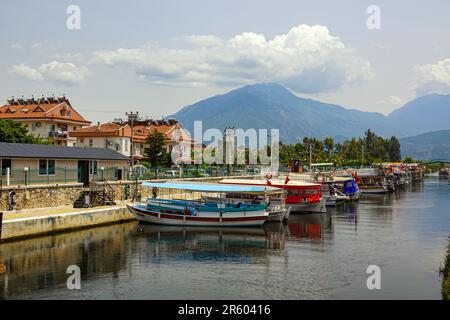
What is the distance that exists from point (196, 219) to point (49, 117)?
51279 mm

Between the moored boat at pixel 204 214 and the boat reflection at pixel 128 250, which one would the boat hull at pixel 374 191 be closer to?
the boat reflection at pixel 128 250

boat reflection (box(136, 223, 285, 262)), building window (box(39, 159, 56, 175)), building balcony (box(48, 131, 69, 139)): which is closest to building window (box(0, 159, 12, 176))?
building window (box(39, 159, 56, 175))

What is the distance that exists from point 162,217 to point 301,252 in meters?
17.1

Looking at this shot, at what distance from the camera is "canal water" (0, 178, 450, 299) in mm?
27172

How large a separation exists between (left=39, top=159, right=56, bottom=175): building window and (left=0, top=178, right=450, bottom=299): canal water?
994 centimetres

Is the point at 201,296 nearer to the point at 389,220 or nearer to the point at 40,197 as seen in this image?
the point at 40,197

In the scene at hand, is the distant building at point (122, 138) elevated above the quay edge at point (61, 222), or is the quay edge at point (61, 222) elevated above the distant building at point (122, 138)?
the distant building at point (122, 138)

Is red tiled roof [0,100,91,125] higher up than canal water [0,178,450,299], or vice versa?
red tiled roof [0,100,91,125]

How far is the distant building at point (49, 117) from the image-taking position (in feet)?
298

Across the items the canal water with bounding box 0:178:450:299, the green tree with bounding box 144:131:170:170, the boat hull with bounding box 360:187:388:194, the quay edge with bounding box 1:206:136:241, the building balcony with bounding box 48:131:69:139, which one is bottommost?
the canal water with bounding box 0:178:450:299

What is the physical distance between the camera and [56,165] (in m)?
52.5

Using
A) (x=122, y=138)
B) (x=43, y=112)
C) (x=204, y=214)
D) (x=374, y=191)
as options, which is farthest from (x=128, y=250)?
(x=374, y=191)

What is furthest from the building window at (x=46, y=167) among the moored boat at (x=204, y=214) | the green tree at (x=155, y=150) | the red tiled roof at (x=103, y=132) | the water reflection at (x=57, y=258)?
the red tiled roof at (x=103, y=132)

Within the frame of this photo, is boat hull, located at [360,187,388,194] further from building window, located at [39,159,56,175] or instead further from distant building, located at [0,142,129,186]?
building window, located at [39,159,56,175]
